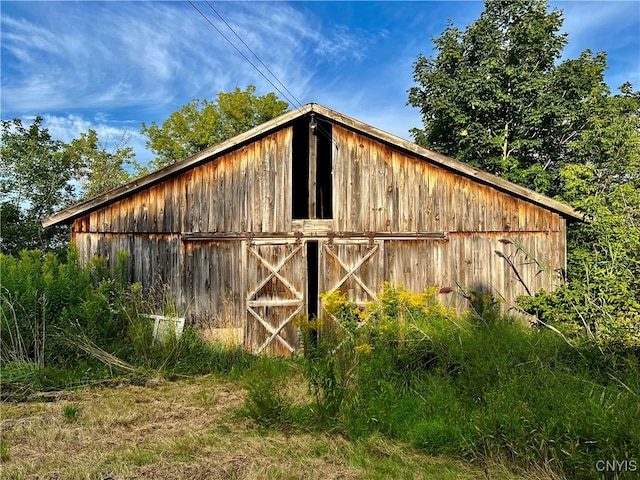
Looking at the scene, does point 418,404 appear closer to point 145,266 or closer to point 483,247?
point 483,247

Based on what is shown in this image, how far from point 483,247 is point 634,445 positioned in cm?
514

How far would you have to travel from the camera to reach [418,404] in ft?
14.0

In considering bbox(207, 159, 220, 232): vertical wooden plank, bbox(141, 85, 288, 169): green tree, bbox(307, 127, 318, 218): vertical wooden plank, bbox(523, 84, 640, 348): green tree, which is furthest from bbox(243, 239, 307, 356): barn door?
bbox(141, 85, 288, 169): green tree

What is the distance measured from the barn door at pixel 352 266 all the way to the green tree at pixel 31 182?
17884 mm

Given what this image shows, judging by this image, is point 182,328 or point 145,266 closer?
point 182,328

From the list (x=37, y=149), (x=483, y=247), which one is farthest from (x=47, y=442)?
(x=37, y=149)

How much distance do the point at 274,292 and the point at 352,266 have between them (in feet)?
5.47

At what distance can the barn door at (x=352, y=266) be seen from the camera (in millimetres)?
7980

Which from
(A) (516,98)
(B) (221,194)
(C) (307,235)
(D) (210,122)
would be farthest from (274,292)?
(D) (210,122)

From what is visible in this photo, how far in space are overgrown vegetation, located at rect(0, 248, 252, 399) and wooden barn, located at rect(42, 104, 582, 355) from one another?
1.12 metres

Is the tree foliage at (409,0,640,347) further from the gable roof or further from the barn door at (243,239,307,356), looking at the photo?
the barn door at (243,239,307,356)

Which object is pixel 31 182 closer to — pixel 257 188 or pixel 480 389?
pixel 257 188

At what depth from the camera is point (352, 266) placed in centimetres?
800

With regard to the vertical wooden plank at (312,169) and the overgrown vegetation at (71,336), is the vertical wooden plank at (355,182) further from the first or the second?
the overgrown vegetation at (71,336)
